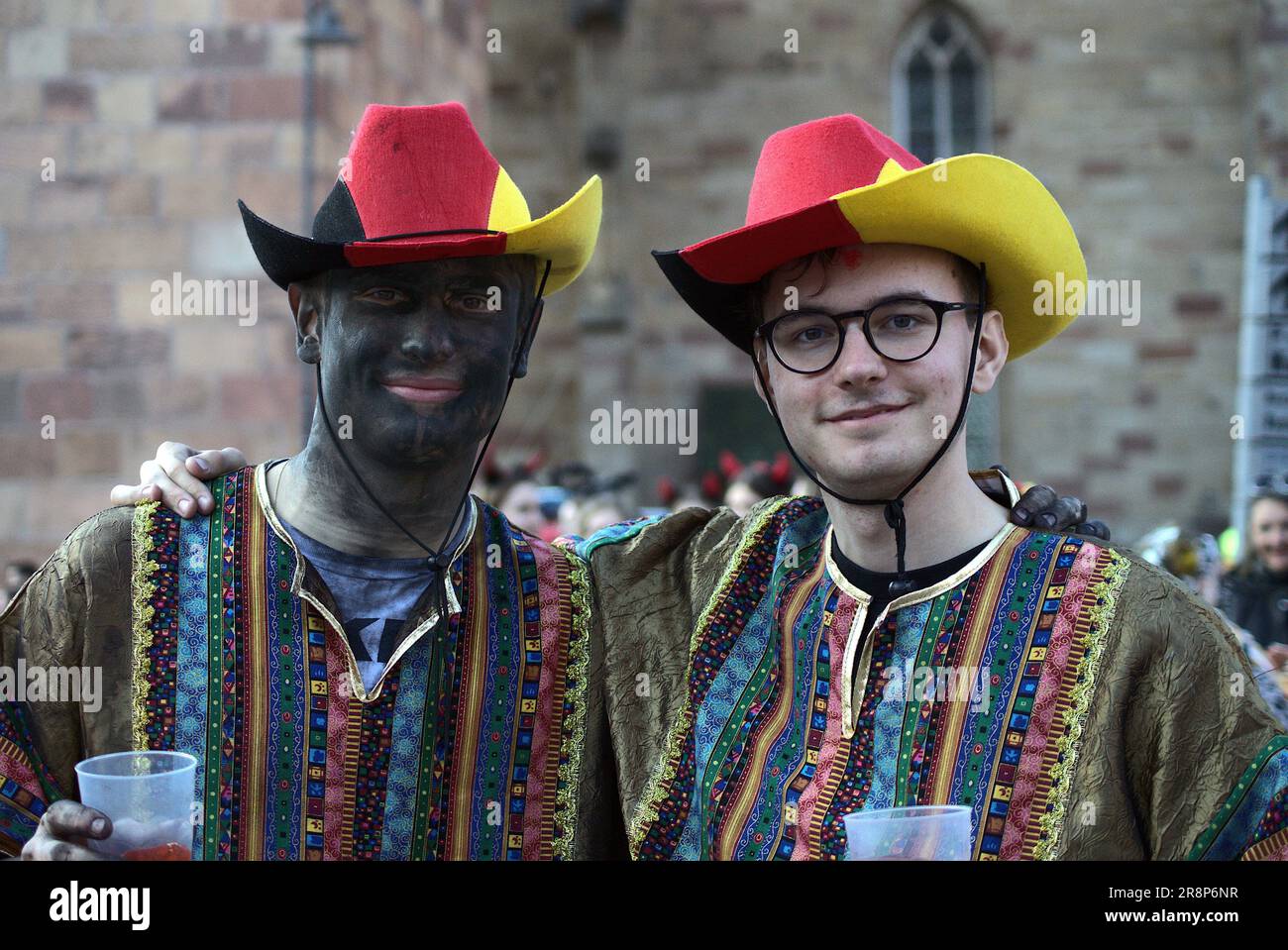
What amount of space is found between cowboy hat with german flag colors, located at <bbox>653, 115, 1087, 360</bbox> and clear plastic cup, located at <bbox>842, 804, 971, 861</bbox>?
3.28 ft

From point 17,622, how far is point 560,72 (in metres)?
13.7

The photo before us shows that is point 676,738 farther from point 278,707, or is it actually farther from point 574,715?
point 278,707

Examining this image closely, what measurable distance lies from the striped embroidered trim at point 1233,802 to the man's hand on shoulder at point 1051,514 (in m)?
0.50

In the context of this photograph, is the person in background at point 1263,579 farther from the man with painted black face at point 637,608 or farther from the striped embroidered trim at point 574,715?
the striped embroidered trim at point 574,715

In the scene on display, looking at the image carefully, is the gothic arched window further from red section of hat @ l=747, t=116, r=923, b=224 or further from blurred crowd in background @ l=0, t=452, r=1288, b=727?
red section of hat @ l=747, t=116, r=923, b=224

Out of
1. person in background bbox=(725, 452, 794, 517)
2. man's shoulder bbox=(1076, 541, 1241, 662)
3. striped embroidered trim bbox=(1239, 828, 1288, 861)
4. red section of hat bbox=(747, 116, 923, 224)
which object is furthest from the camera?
person in background bbox=(725, 452, 794, 517)

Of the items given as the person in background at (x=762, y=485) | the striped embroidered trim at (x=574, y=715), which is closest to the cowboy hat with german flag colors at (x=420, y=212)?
the striped embroidered trim at (x=574, y=715)

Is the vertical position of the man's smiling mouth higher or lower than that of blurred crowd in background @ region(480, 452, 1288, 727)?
higher

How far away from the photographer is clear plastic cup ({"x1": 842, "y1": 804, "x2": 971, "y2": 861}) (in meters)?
2.25

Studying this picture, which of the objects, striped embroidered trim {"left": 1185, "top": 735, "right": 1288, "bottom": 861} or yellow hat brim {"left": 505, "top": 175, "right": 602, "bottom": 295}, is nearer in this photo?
striped embroidered trim {"left": 1185, "top": 735, "right": 1288, "bottom": 861}

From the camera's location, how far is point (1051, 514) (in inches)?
111

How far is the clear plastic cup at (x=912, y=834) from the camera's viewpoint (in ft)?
7.38
